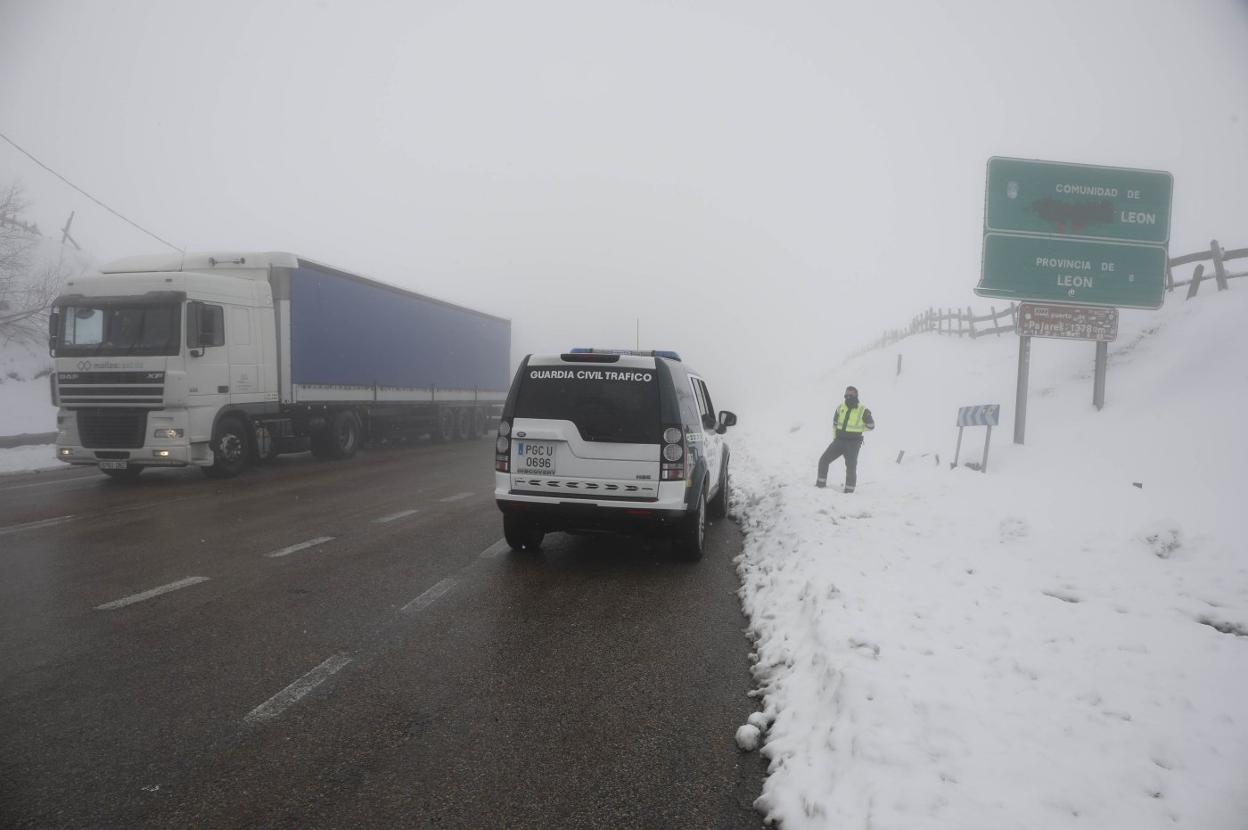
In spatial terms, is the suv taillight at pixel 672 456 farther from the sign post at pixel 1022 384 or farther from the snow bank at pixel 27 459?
the snow bank at pixel 27 459

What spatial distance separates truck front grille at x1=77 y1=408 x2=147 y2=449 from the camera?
437 inches

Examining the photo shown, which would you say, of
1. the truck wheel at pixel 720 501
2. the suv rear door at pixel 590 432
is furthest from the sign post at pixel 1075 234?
the suv rear door at pixel 590 432

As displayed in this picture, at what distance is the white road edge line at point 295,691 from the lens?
11.0ft

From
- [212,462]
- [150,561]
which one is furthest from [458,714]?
[212,462]

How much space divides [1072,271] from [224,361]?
15316mm

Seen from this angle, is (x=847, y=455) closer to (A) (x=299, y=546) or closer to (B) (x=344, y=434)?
(A) (x=299, y=546)

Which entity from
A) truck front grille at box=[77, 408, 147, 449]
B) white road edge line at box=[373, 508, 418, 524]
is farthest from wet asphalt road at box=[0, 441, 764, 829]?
truck front grille at box=[77, 408, 147, 449]

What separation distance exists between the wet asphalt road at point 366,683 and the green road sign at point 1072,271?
770 centimetres

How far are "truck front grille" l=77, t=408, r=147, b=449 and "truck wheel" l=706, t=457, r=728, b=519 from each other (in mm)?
9627

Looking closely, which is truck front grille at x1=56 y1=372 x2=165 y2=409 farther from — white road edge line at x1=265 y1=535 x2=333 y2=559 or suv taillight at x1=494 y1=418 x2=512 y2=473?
suv taillight at x1=494 y1=418 x2=512 y2=473

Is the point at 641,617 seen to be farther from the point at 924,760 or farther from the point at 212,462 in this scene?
the point at 212,462

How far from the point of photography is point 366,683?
3752 millimetres

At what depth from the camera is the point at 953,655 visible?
388cm

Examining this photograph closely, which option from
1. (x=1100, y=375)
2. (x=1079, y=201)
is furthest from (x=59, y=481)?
(x=1100, y=375)
